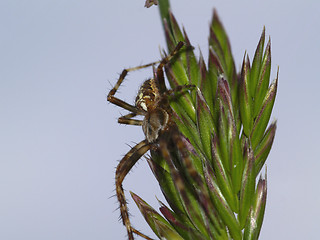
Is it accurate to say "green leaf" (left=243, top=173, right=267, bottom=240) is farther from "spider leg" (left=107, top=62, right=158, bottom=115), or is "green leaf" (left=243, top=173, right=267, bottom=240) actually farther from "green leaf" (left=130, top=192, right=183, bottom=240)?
"spider leg" (left=107, top=62, right=158, bottom=115)

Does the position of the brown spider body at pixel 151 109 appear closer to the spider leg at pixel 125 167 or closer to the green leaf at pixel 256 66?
the spider leg at pixel 125 167

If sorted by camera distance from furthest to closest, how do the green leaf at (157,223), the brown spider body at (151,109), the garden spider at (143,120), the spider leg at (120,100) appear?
the spider leg at (120,100), the brown spider body at (151,109), the garden spider at (143,120), the green leaf at (157,223)

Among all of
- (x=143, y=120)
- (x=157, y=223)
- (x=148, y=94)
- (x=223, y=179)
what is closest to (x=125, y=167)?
(x=143, y=120)

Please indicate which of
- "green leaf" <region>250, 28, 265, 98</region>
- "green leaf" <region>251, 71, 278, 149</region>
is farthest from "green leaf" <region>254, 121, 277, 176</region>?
"green leaf" <region>250, 28, 265, 98</region>

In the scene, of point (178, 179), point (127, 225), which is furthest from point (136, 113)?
point (178, 179)

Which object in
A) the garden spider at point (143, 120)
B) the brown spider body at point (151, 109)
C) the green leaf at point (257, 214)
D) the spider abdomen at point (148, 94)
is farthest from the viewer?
the spider abdomen at point (148, 94)

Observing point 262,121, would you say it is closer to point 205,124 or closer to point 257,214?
point 205,124

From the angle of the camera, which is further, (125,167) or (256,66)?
(125,167)

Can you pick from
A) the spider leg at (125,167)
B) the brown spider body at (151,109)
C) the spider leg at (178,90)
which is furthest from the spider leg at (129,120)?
the spider leg at (178,90)

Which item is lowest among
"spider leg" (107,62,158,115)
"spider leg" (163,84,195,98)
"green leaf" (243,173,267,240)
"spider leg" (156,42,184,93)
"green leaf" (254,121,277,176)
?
"green leaf" (243,173,267,240)
